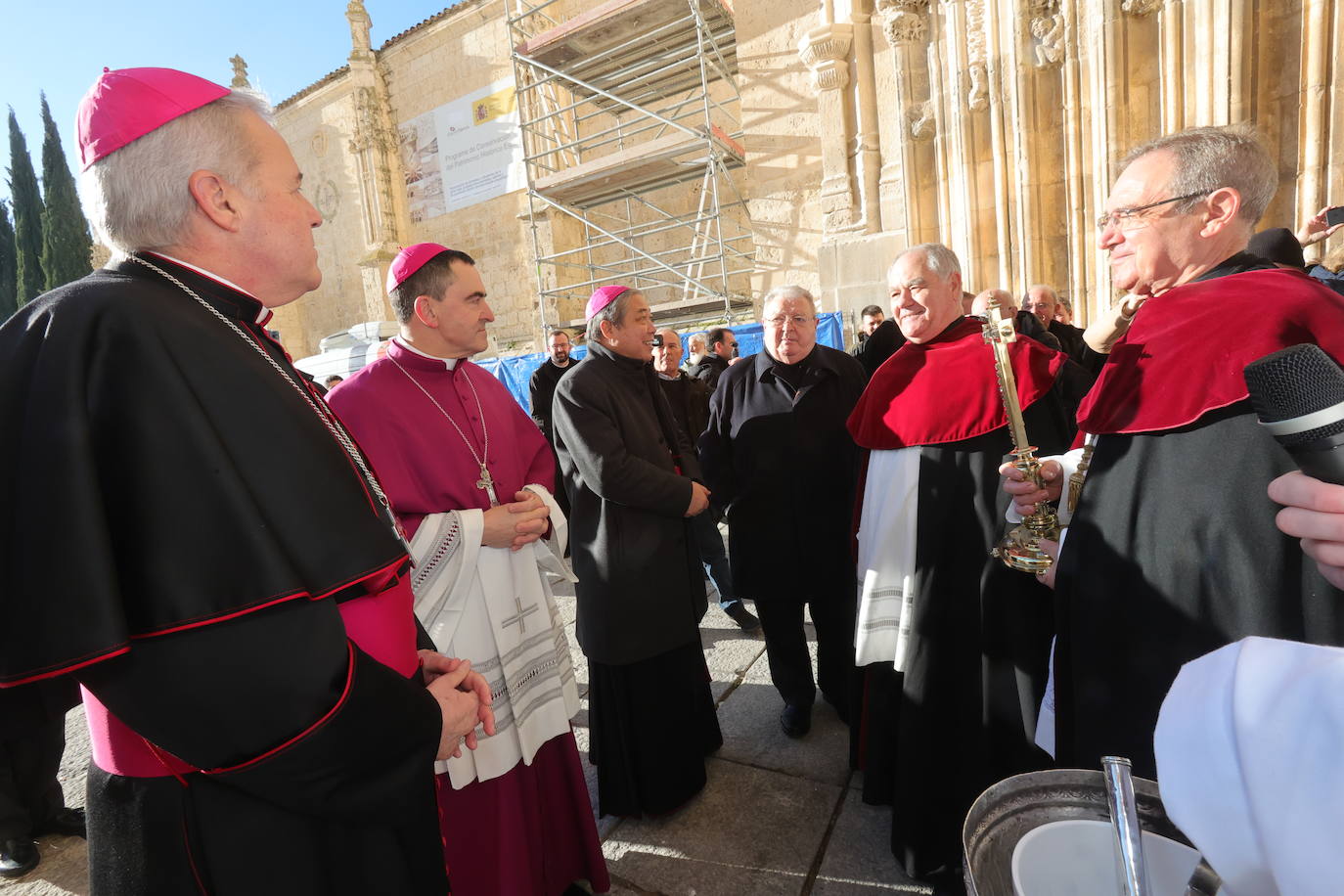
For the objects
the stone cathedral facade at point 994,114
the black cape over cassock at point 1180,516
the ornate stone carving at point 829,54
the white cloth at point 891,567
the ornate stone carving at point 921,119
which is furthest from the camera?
the ornate stone carving at point 829,54

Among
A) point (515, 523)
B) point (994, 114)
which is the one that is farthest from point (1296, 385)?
point (994, 114)

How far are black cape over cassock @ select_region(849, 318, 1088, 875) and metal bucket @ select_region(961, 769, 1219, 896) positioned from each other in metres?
1.52

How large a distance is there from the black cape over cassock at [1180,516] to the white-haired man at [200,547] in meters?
1.39

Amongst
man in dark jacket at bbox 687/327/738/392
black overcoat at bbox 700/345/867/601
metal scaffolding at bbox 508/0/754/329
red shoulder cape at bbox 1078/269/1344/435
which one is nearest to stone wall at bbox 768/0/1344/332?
metal scaffolding at bbox 508/0/754/329

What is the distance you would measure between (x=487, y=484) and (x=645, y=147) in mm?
10674

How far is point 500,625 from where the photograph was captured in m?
2.02

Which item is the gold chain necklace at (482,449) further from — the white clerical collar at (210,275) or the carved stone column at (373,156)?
the carved stone column at (373,156)

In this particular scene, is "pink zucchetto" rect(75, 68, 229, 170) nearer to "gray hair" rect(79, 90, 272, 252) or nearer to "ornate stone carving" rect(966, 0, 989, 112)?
"gray hair" rect(79, 90, 272, 252)

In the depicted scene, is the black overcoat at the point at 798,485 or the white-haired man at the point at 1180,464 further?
the black overcoat at the point at 798,485

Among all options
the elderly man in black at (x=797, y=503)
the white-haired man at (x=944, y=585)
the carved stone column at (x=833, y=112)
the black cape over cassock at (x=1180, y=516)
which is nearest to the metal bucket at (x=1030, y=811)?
the black cape over cassock at (x=1180, y=516)

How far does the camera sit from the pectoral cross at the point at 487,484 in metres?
2.07

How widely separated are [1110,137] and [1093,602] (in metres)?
5.75

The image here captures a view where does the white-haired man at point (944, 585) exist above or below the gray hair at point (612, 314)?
below

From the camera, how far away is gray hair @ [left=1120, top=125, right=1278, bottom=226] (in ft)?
4.69
